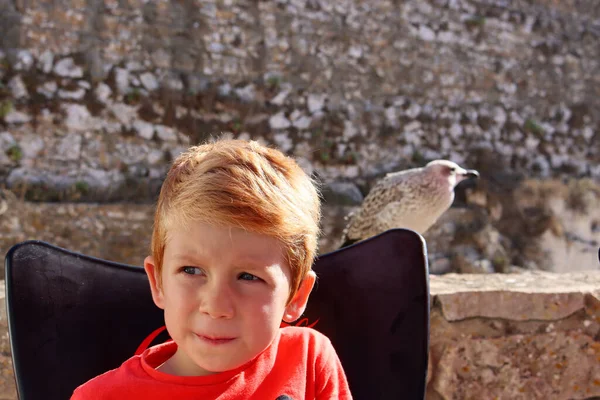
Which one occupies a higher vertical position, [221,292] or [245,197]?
[245,197]

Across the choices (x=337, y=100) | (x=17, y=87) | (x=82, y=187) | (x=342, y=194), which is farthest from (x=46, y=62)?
(x=342, y=194)

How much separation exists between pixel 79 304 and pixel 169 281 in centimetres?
42

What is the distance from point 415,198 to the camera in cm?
304

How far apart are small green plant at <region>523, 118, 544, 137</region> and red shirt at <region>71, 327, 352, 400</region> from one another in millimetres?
5048

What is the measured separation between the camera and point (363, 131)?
4945 mm

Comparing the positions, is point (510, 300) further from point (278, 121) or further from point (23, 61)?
point (23, 61)

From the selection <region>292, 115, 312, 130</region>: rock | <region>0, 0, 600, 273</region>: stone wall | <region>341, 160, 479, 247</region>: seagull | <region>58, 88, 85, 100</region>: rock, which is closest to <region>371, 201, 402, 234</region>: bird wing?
<region>341, 160, 479, 247</region>: seagull

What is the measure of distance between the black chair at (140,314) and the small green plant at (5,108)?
2914mm

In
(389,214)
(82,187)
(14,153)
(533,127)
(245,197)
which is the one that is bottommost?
(533,127)

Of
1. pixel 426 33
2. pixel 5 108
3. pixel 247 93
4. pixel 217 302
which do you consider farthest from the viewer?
pixel 426 33

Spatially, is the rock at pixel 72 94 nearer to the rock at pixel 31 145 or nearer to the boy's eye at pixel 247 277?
the rock at pixel 31 145

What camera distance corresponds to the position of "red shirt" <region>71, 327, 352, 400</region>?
→ 1.02m

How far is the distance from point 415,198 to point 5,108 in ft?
9.03

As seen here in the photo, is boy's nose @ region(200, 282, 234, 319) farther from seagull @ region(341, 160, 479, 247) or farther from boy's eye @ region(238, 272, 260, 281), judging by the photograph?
seagull @ region(341, 160, 479, 247)
